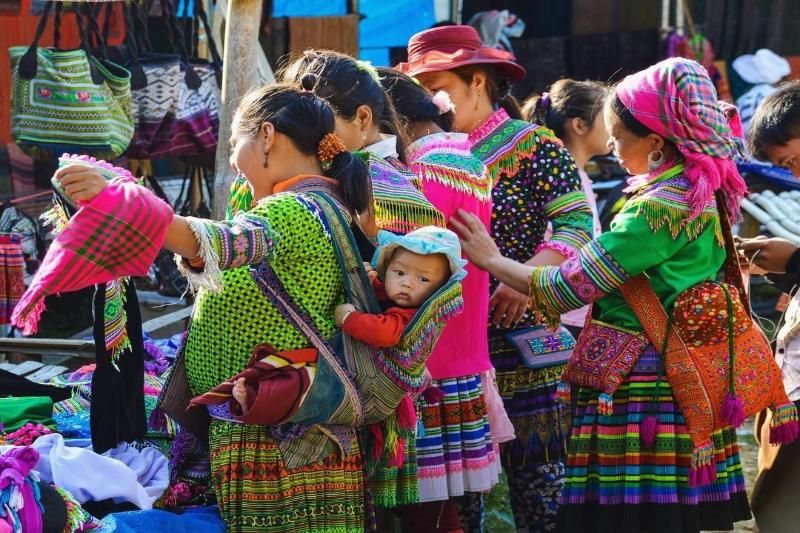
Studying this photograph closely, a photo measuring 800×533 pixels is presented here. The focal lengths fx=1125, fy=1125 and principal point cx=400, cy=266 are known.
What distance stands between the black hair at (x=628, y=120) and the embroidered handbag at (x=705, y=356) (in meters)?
0.30

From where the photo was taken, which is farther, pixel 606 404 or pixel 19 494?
pixel 606 404

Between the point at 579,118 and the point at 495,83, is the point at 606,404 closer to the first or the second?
the point at 495,83

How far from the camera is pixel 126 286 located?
10.1 ft

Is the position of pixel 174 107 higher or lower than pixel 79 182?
lower

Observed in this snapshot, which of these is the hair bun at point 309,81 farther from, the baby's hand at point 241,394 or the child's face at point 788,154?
the child's face at point 788,154

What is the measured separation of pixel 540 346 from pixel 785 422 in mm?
841

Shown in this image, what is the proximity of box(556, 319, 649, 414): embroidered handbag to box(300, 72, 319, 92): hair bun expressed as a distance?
42.7 inches

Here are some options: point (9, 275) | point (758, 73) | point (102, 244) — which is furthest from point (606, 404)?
point (758, 73)

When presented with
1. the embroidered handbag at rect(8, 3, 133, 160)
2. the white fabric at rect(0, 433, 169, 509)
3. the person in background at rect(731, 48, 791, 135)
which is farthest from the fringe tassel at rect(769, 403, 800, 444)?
the person in background at rect(731, 48, 791, 135)

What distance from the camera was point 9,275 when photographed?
15.0 ft

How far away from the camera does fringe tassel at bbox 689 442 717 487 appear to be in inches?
126

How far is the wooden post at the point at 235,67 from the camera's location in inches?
177

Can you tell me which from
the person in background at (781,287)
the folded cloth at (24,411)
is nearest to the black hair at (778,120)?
the person in background at (781,287)

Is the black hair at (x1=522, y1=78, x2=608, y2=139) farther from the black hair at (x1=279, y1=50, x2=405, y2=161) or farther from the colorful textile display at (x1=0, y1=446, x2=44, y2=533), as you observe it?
the colorful textile display at (x1=0, y1=446, x2=44, y2=533)
